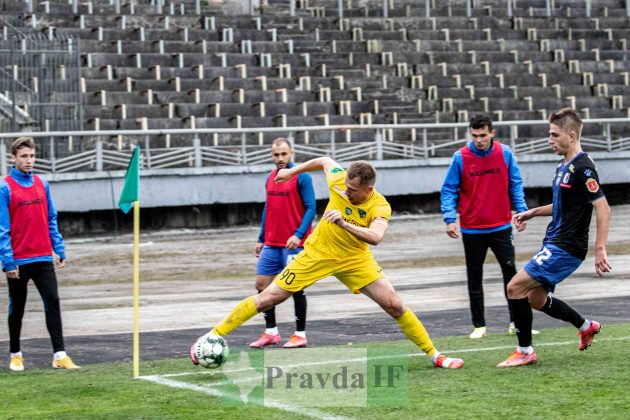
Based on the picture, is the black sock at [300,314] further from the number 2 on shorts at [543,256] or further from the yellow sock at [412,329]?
Answer: the number 2 on shorts at [543,256]

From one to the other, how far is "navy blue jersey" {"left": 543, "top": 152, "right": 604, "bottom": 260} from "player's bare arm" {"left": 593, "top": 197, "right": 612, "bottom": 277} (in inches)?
2.9

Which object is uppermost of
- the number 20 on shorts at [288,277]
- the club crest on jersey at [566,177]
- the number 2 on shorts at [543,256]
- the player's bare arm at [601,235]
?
the club crest on jersey at [566,177]

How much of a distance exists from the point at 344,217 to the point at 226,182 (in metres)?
18.7

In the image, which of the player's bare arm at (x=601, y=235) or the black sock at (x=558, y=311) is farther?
the black sock at (x=558, y=311)

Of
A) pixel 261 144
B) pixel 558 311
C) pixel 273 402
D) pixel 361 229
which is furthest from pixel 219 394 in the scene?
pixel 261 144

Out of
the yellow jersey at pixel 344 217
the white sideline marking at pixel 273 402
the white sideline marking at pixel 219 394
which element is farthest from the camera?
the yellow jersey at pixel 344 217

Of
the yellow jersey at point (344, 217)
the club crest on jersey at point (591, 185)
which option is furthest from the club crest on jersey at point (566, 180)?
the yellow jersey at point (344, 217)

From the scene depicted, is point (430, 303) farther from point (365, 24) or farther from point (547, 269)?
point (365, 24)

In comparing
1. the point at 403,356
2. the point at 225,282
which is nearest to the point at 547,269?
the point at 403,356

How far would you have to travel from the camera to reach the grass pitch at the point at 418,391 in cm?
767

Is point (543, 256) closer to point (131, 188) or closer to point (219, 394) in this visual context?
point (219, 394)

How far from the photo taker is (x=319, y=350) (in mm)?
10844

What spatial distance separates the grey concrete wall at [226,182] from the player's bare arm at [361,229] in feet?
57.1

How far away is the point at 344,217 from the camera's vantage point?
921cm
